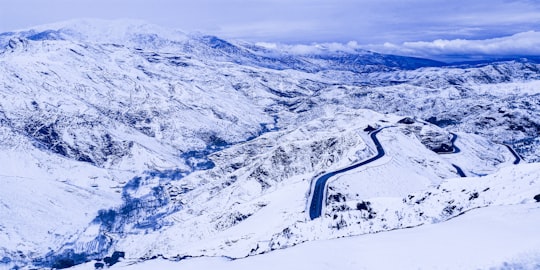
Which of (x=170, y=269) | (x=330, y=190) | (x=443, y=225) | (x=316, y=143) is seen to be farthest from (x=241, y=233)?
(x=316, y=143)

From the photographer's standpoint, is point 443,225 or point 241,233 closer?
point 443,225

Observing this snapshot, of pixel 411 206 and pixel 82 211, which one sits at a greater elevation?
pixel 411 206

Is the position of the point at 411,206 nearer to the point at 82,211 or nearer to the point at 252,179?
the point at 252,179

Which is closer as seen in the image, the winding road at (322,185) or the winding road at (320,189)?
the winding road at (320,189)

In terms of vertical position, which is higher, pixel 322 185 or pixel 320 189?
pixel 322 185

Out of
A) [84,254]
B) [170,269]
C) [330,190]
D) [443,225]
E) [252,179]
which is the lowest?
[84,254]

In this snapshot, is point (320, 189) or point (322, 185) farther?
point (322, 185)

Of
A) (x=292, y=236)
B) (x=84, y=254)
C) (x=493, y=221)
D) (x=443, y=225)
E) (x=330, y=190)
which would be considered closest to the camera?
(x=493, y=221)

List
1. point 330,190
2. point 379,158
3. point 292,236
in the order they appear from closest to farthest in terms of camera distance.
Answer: point 292,236 → point 330,190 → point 379,158

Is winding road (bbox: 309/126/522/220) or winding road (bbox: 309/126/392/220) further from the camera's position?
winding road (bbox: 309/126/522/220)
